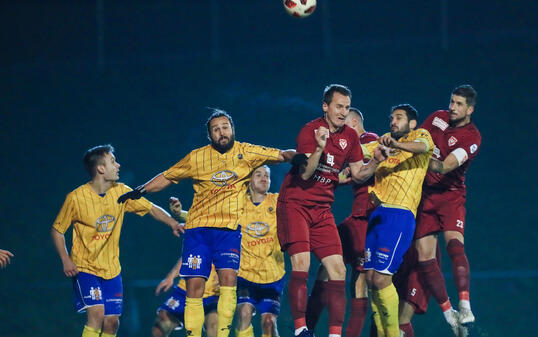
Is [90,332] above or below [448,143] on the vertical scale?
below

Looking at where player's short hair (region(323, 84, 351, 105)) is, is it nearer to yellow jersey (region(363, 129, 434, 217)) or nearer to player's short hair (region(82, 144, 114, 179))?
yellow jersey (region(363, 129, 434, 217))

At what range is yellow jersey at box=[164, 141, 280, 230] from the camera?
5.91 meters

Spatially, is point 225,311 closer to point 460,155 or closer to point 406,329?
point 406,329

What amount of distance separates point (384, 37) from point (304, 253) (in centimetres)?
689

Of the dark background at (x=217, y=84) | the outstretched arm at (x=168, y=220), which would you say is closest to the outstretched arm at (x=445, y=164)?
the outstretched arm at (x=168, y=220)

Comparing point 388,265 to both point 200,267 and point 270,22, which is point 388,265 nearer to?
point 200,267

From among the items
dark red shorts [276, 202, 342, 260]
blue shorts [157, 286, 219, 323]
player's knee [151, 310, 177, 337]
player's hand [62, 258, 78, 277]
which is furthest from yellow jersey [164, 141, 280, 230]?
player's knee [151, 310, 177, 337]

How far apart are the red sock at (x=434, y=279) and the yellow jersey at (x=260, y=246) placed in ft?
4.52

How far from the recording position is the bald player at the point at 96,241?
20.5ft

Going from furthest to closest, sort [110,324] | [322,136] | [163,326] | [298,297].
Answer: [163,326] → [110,324] → [298,297] → [322,136]

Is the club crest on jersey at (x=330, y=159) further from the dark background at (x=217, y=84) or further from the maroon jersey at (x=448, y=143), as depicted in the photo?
the dark background at (x=217, y=84)

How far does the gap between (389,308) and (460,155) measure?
1.48 m

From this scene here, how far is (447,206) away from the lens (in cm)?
659

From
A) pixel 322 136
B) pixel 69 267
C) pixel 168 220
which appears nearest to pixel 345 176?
pixel 322 136
